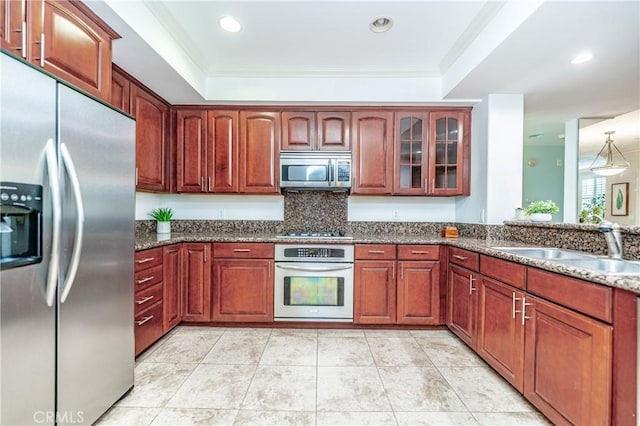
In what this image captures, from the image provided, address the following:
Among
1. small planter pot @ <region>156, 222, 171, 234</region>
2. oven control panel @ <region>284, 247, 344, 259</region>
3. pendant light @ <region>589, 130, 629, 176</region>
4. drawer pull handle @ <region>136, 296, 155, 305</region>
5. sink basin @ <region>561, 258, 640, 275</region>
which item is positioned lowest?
drawer pull handle @ <region>136, 296, 155, 305</region>

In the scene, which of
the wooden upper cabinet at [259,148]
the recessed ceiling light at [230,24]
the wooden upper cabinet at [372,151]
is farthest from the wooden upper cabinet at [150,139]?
the wooden upper cabinet at [372,151]

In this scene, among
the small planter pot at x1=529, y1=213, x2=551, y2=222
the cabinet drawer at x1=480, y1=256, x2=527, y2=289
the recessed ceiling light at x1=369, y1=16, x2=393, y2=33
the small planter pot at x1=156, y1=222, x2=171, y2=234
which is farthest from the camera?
the small planter pot at x1=156, y1=222, x2=171, y2=234

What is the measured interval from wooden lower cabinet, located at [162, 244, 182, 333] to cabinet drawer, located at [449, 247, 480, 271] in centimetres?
257

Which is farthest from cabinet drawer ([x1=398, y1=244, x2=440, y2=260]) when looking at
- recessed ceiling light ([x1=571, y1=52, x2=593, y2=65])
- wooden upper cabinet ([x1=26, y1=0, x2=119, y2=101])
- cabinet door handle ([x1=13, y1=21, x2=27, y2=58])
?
cabinet door handle ([x1=13, y1=21, x2=27, y2=58])

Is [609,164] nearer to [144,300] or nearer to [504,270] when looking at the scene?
[504,270]

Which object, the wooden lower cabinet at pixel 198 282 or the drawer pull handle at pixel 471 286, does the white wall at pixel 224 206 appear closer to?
the wooden lower cabinet at pixel 198 282

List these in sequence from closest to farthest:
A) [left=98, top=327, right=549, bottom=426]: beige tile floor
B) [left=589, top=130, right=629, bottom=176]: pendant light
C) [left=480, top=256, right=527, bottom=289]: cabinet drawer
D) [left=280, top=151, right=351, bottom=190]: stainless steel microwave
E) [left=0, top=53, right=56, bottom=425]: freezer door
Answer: [left=0, top=53, right=56, bottom=425]: freezer door, [left=98, top=327, right=549, bottom=426]: beige tile floor, [left=480, top=256, right=527, bottom=289]: cabinet drawer, [left=280, top=151, right=351, bottom=190]: stainless steel microwave, [left=589, top=130, right=629, bottom=176]: pendant light

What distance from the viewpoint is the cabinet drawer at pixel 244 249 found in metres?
2.93

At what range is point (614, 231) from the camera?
179 cm

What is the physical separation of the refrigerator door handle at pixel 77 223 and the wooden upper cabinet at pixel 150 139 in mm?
1449

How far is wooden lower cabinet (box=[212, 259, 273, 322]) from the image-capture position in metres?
2.93

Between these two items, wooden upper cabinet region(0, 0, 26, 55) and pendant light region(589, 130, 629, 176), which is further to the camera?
pendant light region(589, 130, 629, 176)

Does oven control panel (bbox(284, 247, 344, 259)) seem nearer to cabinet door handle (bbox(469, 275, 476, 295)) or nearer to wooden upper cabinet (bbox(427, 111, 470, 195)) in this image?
cabinet door handle (bbox(469, 275, 476, 295))

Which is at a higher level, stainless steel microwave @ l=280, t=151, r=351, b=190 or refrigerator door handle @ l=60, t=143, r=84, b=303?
stainless steel microwave @ l=280, t=151, r=351, b=190
